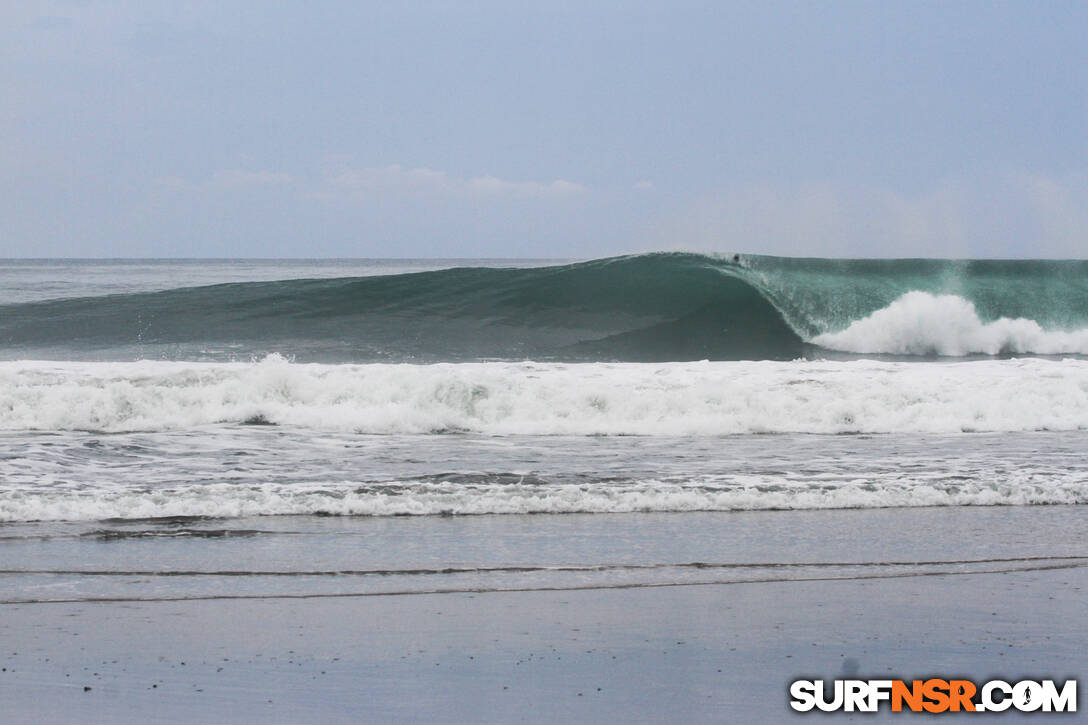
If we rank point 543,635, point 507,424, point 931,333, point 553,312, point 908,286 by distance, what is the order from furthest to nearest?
point 908,286, point 553,312, point 931,333, point 507,424, point 543,635


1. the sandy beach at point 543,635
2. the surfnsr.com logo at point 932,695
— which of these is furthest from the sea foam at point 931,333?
the surfnsr.com logo at point 932,695

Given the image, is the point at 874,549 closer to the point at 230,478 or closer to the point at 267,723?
the point at 267,723

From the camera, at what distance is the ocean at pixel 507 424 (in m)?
5.88

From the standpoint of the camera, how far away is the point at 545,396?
11.7 m

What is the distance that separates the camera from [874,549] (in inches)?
238

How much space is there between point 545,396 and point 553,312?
27.5ft

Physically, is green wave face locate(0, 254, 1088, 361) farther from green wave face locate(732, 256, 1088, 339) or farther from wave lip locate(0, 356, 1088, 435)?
wave lip locate(0, 356, 1088, 435)

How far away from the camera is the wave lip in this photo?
10953 mm

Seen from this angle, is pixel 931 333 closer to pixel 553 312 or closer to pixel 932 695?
pixel 553 312

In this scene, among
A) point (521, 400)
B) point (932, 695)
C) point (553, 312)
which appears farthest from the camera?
point (553, 312)

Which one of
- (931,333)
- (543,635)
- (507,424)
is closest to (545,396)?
(507,424)

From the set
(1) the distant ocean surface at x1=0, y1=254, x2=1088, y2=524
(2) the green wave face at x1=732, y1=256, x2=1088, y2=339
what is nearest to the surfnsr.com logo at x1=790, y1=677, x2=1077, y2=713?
(1) the distant ocean surface at x1=0, y1=254, x2=1088, y2=524

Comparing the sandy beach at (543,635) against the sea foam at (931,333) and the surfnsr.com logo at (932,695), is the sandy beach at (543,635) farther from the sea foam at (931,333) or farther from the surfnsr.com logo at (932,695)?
the sea foam at (931,333)

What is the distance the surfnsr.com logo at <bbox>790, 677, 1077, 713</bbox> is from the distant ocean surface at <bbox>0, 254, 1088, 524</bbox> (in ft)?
10.6
